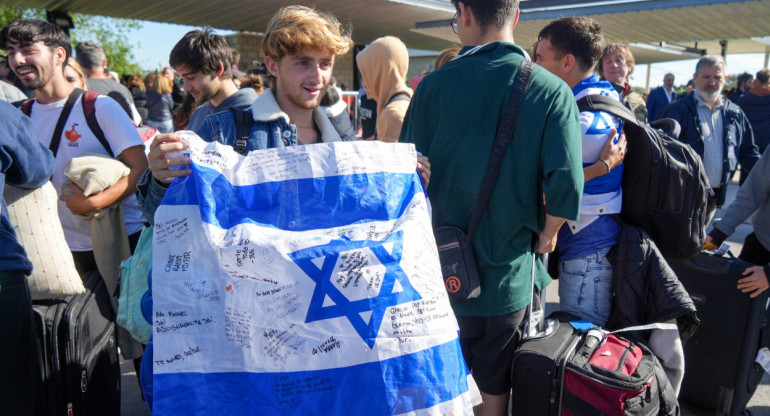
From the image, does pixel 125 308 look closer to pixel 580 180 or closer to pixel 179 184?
pixel 179 184

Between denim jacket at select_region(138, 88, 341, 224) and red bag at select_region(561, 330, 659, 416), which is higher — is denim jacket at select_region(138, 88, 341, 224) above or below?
above

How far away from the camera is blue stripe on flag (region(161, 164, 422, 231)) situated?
1.35 metres

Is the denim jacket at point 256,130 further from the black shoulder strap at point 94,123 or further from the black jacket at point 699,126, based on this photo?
the black jacket at point 699,126

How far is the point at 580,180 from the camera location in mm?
1820

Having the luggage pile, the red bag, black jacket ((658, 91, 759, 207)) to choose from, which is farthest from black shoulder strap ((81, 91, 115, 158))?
black jacket ((658, 91, 759, 207))

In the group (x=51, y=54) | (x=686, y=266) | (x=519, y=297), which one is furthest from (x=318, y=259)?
(x=686, y=266)

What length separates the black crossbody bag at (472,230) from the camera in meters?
1.85

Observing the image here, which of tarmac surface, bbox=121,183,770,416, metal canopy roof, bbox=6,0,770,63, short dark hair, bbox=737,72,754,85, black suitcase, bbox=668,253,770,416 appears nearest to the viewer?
black suitcase, bbox=668,253,770,416

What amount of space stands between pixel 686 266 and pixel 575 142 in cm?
158

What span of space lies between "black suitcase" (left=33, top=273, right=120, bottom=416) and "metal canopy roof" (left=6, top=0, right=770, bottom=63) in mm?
10353

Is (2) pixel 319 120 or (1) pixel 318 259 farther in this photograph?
(2) pixel 319 120

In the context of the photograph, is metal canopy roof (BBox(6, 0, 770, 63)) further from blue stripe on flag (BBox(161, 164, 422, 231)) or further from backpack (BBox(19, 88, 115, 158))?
blue stripe on flag (BBox(161, 164, 422, 231))

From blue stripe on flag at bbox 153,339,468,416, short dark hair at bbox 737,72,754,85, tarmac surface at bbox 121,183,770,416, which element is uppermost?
blue stripe on flag at bbox 153,339,468,416

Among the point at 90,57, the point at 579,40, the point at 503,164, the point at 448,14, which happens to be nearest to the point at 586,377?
the point at 503,164
